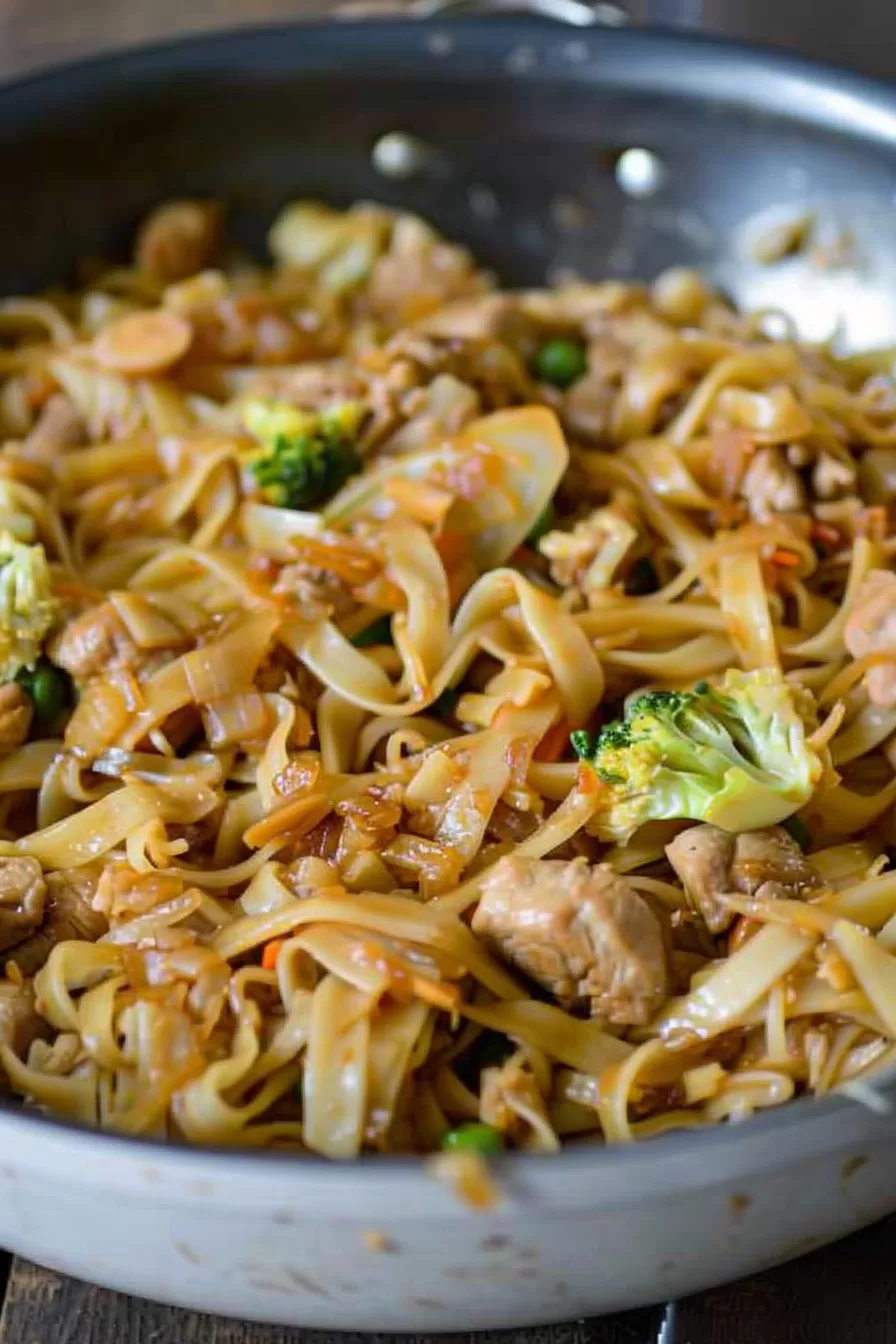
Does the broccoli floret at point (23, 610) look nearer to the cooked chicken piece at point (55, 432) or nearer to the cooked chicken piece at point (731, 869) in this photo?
the cooked chicken piece at point (55, 432)

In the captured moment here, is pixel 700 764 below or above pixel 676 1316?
above

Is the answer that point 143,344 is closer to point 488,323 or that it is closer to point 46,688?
point 488,323

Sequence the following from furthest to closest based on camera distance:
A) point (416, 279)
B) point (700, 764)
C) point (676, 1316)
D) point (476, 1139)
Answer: point (416, 279) < point (700, 764) < point (676, 1316) < point (476, 1139)

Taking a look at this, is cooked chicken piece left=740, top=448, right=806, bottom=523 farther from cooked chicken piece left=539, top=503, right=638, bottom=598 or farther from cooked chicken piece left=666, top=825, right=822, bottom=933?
cooked chicken piece left=666, top=825, right=822, bottom=933

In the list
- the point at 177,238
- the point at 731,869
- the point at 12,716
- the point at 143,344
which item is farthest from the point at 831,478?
the point at 177,238

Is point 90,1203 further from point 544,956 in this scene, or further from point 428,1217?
point 544,956

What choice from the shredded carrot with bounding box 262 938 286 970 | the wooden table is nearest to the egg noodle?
the shredded carrot with bounding box 262 938 286 970

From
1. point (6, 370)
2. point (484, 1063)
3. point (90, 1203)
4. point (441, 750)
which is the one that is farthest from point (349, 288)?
point (90, 1203)
